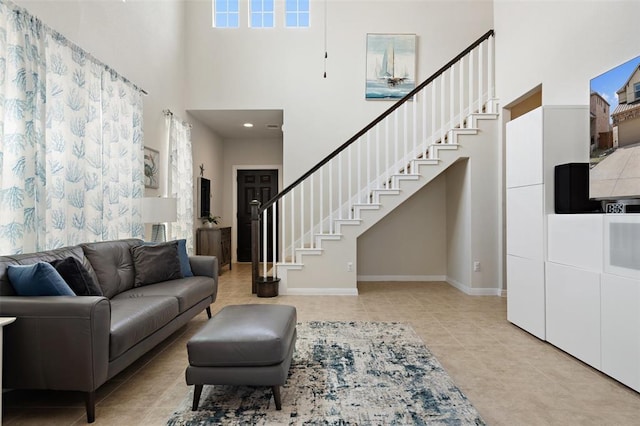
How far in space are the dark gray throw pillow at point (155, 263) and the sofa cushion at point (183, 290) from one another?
10 cm

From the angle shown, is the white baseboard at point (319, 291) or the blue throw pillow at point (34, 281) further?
the white baseboard at point (319, 291)

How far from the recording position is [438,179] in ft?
20.5

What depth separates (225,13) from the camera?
640cm

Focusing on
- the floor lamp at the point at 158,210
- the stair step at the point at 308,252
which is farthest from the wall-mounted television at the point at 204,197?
the stair step at the point at 308,252

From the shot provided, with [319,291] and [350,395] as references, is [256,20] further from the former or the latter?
[350,395]

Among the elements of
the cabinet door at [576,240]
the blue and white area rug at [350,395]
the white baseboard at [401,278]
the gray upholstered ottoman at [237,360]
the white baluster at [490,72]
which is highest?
the white baluster at [490,72]

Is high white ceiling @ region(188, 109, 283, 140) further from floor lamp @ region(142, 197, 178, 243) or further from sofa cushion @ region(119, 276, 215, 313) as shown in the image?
sofa cushion @ region(119, 276, 215, 313)

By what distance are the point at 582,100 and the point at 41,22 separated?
15.9ft

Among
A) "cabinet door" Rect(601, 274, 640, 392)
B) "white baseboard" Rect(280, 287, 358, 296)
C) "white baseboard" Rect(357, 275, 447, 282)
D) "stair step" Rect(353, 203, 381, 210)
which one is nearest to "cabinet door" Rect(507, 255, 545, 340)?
"cabinet door" Rect(601, 274, 640, 392)

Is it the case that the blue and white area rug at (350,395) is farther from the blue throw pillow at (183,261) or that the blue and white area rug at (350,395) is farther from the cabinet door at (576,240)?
the blue throw pillow at (183,261)

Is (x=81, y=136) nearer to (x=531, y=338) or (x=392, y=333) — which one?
(x=392, y=333)

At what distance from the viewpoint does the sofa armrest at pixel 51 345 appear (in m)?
1.99

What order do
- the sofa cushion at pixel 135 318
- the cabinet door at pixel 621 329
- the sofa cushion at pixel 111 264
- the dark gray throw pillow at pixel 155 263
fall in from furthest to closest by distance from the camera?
the dark gray throw pillow at pixel 155 263, the sofa cushion at pixel 111 264, the cabinet door at pixel 621 329, the sofa cushion at pixel 135 318

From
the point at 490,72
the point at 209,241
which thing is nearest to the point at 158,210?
the point at 209,241
